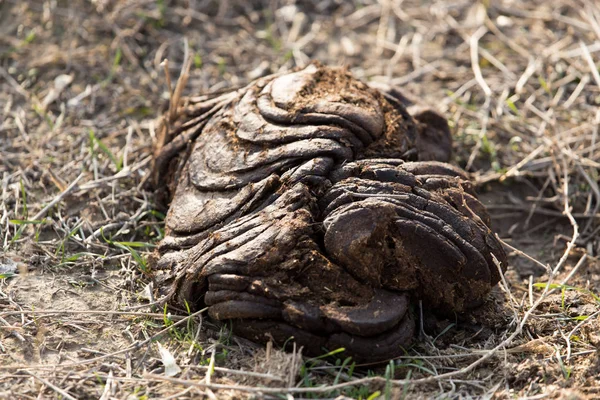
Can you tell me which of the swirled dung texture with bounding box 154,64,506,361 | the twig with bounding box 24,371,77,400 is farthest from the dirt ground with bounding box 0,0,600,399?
the swirled dung texture with bounding box 154,64,506,361

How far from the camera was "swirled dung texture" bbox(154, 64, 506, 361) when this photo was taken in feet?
10.3

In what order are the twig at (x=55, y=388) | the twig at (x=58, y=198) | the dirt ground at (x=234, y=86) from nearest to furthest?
the twig at (x=55, y=388) < the dirt ground at (x=234, y=86) < the twig at (x=58, y=198)

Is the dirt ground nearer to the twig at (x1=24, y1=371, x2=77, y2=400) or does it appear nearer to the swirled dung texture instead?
the twig at (x1=24, y1=371, x2=77, y2=400)

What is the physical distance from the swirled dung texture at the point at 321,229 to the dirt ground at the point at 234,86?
0.56 feet

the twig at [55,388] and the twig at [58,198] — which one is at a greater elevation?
the twig at [58,198]

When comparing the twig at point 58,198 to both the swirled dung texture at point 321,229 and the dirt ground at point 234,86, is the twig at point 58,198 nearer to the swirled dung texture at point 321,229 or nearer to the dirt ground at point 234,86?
the dirt ground at point 234,86

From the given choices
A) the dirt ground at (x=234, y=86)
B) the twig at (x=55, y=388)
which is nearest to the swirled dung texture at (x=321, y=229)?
the dirt ground at (x=234, y=86)

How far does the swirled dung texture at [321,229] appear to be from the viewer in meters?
3.14

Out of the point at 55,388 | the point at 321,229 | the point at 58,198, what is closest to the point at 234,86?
the point at 58,198

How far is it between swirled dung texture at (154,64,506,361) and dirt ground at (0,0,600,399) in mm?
171

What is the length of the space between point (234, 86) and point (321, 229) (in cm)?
155

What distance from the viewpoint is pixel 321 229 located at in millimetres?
3254

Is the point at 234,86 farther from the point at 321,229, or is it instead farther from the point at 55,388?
the point at 55,388

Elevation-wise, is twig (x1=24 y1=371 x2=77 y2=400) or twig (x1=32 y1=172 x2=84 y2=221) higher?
twig (x1=32 y1=172 x2=84 y2=221)
